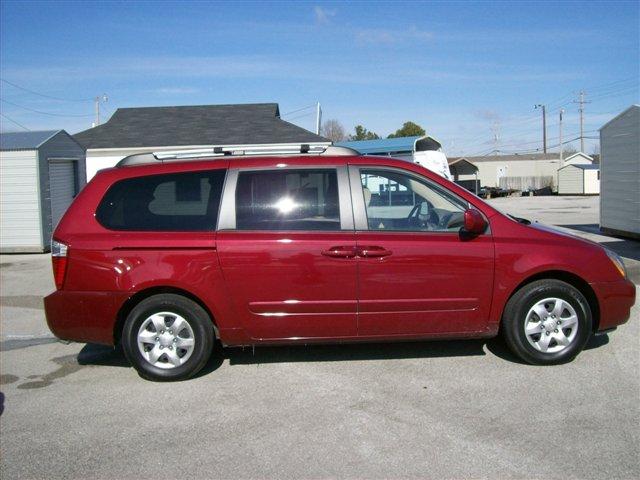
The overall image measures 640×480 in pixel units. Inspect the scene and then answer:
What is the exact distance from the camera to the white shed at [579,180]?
5031 cm

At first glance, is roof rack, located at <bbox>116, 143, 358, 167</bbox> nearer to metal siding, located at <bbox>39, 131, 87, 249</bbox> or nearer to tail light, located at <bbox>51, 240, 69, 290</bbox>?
tail light, located at <bbox>51, 240, 69, 290</bbox>

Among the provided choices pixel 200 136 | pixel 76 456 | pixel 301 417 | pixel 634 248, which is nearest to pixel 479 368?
pixel 301 417

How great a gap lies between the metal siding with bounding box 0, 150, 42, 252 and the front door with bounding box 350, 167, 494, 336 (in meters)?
11.4

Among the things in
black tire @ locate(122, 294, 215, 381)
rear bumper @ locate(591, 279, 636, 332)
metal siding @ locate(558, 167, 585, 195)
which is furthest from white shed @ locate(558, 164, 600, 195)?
black tire @ locate(122, 294, 215, 381)

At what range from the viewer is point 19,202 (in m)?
14.5

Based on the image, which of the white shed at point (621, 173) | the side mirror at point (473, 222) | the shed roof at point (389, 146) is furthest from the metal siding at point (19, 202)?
the white shed at point (621, 173)

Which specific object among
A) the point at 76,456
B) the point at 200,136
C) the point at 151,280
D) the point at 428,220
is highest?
the point at 200,136

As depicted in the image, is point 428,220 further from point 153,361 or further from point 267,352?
point 153,361

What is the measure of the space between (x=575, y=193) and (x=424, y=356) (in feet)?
164

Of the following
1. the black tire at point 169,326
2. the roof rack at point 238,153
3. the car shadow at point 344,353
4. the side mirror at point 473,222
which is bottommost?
the car shadow at point 344,353

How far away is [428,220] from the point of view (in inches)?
208

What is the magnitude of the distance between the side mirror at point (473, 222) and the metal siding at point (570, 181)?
49.5 m

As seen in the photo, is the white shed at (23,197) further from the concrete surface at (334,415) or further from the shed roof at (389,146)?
the shed roof at (389,146)

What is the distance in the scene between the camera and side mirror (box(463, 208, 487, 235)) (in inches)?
199
